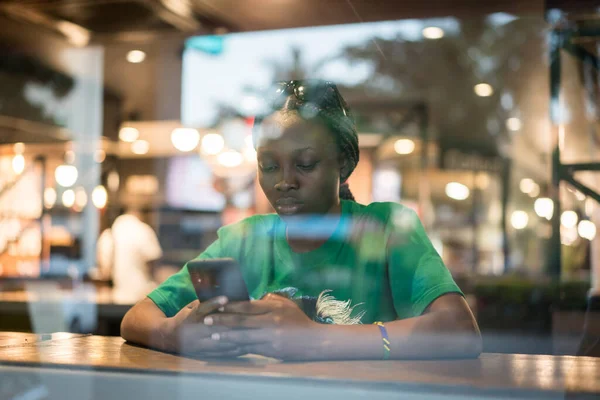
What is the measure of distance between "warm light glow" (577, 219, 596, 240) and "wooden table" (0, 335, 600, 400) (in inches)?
96.4

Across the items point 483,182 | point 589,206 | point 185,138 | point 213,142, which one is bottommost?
point 589,206

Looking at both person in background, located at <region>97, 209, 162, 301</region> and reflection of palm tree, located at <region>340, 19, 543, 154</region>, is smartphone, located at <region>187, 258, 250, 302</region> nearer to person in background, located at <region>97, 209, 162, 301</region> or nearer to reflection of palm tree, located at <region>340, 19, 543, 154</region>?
reflection of palm tree, located at <region>340, 19, 543, 154</region>

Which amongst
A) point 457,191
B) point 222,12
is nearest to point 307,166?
point 222,12

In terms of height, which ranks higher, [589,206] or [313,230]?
[589,206]

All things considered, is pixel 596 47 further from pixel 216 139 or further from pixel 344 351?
pixel 344 351

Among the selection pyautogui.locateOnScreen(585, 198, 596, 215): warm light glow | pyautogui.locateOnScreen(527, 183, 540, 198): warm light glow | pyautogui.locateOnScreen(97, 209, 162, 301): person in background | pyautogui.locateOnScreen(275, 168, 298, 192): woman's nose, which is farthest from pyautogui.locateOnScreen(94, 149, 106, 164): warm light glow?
pyautogui.locateOnScreen(275, 168, 298, 192): woman's nose

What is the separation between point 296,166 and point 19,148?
3.57 metres

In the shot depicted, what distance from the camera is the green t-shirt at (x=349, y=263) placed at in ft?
3.84

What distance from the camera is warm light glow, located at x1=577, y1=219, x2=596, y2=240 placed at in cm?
332

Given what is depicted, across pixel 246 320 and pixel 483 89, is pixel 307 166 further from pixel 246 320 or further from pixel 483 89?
pixel 483 89

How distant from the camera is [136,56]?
11.4 feet

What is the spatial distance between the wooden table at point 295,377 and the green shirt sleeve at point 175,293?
149 millimetres

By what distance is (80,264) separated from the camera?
5180 mm

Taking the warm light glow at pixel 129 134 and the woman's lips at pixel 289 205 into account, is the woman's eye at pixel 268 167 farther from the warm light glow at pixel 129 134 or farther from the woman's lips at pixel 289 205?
the warm light glow at pixel 129 134
